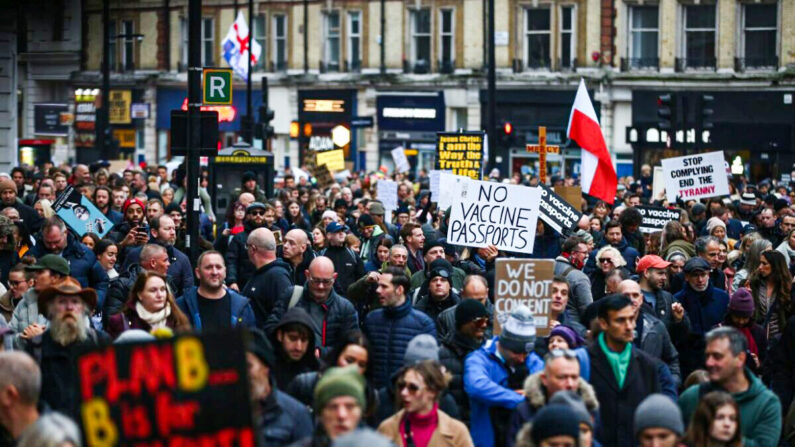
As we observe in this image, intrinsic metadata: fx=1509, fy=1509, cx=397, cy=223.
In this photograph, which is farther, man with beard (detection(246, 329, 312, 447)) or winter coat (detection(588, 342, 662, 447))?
winter coat (detection(588, 342, 662, 447))

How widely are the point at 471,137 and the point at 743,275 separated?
10348 millimetres

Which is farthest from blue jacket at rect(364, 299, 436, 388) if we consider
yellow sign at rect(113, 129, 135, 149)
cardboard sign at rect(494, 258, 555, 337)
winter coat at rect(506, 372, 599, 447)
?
yellow sign at rect(113, 129, 135, 149)

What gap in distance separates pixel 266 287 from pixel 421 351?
135 inches

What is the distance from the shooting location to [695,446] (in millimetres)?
7430

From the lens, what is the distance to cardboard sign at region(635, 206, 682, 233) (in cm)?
1750

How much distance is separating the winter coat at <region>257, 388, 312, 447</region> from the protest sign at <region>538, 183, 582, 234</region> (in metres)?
8.31

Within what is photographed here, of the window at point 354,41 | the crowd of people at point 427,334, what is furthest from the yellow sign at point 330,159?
the window at point 354,41

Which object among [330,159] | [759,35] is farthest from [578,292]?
[759,35]

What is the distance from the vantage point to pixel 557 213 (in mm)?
15422

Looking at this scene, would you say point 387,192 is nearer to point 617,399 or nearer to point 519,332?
point 519,332

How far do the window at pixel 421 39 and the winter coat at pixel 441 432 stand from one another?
135 feet

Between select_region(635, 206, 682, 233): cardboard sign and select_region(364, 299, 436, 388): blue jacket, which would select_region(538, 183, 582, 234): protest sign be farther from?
select_region(364, 299, 436, 388): blue jacket

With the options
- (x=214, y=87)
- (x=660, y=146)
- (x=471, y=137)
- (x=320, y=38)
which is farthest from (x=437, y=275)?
(x=320, y=38)

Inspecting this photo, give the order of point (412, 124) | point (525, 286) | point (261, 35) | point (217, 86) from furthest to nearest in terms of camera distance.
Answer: point (261, 35) < point (412, 124) < point (217, 86) < point (525, 286)
